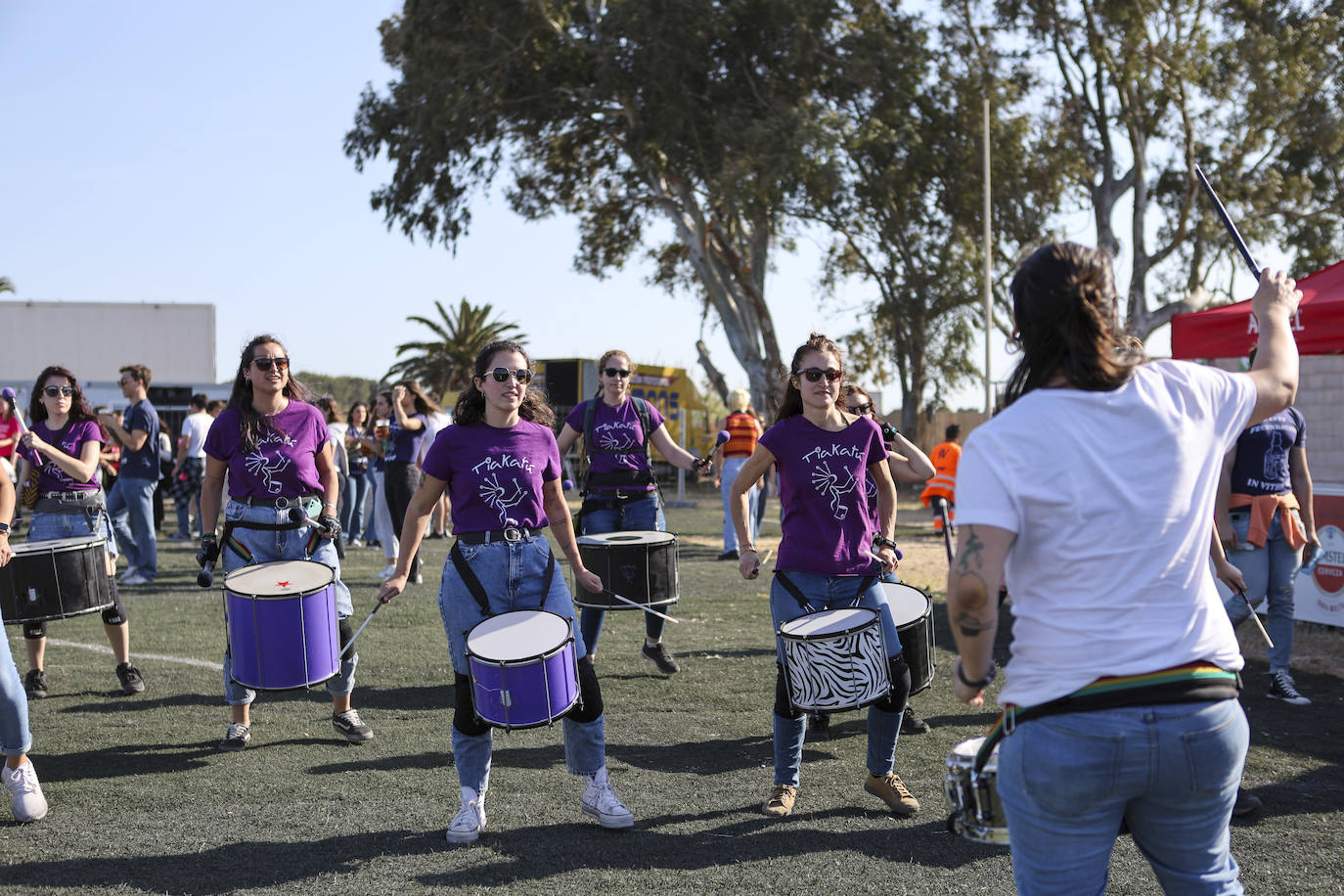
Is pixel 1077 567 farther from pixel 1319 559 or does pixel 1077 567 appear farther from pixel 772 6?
pixel 772 6

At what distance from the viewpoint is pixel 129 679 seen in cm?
688

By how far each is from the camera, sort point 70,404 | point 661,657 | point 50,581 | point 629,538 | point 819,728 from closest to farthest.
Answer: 1. point 50,581
2. point 819,728
3. point 629,538
4. point 70,404
5. point 661,657

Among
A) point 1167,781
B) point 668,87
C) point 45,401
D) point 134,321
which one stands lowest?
point 1167,781

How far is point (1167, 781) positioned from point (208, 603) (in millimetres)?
9688

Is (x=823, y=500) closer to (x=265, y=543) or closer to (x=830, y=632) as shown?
(x=830, y=632)

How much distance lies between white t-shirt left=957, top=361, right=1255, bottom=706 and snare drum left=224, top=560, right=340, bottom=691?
3540 millimetres

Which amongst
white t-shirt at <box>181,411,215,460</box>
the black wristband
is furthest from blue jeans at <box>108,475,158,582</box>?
the black wristband

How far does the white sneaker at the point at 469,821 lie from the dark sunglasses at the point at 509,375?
1627mm

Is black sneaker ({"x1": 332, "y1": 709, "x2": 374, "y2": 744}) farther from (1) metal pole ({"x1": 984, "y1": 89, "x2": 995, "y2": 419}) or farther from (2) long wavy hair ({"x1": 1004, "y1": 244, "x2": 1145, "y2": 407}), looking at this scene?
(1) metal pole ({"x1": 984, "y1": 89, "x2": 995, "y2": 419})

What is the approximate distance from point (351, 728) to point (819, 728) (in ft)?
8.10

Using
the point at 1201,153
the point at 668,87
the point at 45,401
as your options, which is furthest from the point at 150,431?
the point at 1201,153

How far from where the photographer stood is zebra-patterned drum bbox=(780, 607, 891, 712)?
434 cm

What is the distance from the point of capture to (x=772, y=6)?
81.9 feet

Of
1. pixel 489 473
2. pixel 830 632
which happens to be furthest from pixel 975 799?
pixel 489 473
